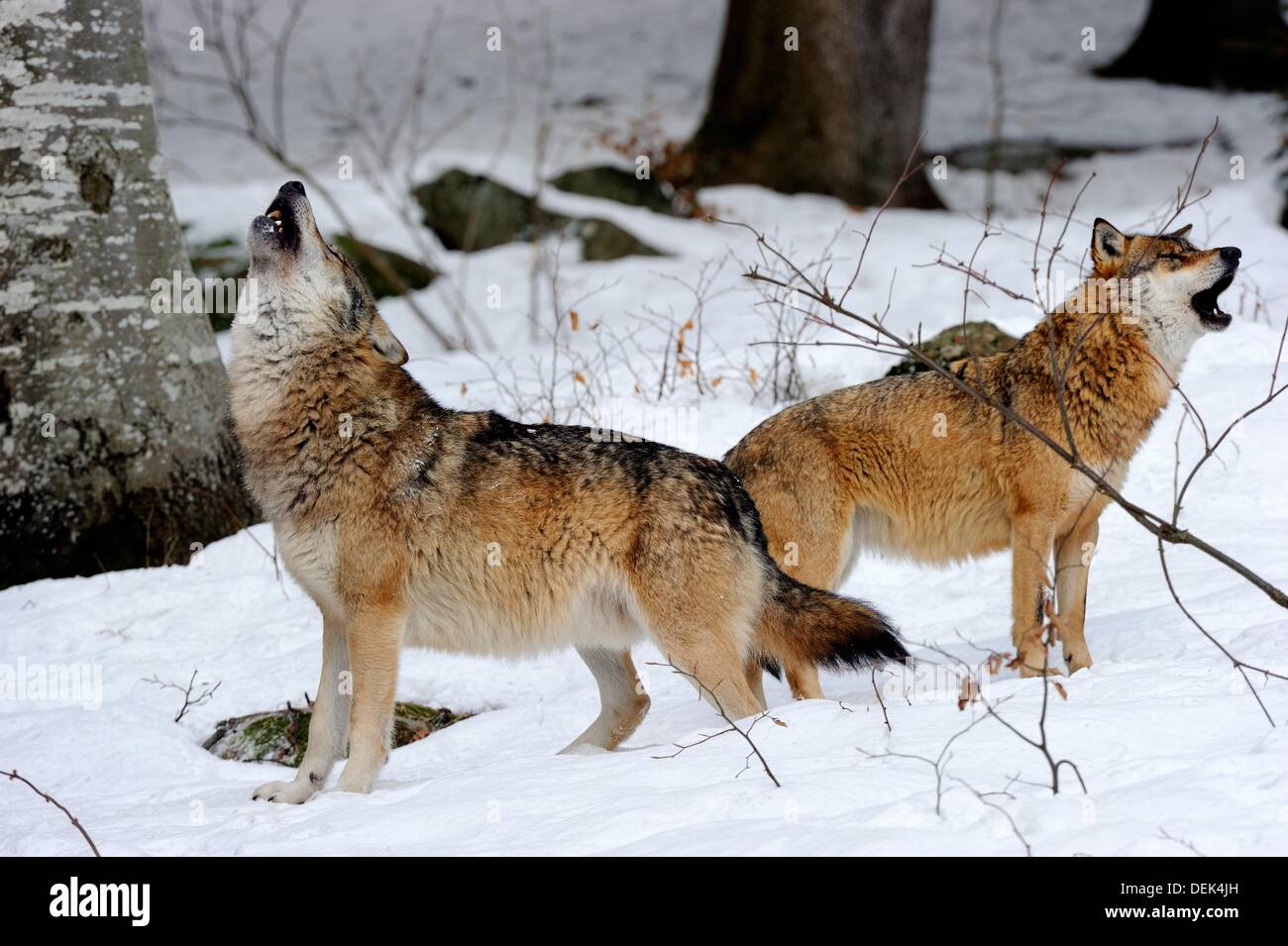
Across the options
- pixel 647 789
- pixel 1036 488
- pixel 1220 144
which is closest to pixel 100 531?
pixel 647 789

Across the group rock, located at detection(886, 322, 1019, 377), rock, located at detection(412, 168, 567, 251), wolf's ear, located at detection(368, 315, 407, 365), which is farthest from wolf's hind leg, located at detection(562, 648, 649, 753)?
rock, located at detection(412, 168, 567, 251)

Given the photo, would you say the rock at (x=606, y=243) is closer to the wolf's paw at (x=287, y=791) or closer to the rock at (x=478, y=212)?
the rock at (x=478, y=212)

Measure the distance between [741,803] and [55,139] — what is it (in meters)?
5.74

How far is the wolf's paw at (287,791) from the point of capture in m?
Answer: 4.86

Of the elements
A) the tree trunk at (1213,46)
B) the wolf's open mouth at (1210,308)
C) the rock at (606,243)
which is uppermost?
the tree trunk at (1213,46)

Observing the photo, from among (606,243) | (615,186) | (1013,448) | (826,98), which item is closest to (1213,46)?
(826,98)

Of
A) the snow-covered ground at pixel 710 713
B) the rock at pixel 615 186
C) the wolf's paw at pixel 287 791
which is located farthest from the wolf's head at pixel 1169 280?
the rock at pixel 615 186

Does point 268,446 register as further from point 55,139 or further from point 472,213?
point 472,213

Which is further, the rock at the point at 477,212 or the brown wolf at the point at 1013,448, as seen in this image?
the rock at the point at 477,212

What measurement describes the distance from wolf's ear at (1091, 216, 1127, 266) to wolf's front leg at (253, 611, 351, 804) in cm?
391

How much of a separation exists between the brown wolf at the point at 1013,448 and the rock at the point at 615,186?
8.89 metres

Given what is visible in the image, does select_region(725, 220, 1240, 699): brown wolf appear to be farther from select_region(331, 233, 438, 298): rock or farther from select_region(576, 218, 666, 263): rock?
select_region(331, 233, 438, 298): rock

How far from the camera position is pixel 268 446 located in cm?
511

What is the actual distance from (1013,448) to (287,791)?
3.55m
